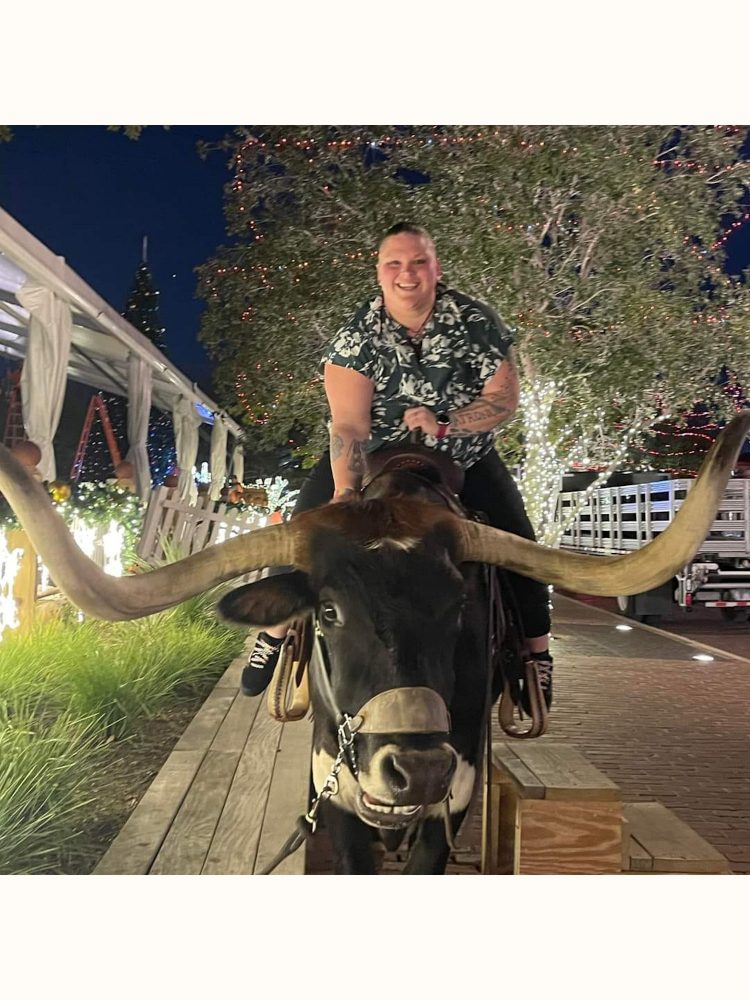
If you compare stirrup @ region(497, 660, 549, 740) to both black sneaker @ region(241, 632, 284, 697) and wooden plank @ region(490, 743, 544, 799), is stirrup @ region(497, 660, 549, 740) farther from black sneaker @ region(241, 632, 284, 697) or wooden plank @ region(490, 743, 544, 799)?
black sneaker @ region(241, 632, 284, 697)

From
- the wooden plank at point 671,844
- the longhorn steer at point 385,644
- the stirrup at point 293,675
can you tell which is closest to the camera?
the longhorn steer at point 385,644

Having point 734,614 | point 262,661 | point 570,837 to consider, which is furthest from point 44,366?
point 734,614

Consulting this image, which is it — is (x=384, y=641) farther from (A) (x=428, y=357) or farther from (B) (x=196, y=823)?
(B) (x=196, y=823)

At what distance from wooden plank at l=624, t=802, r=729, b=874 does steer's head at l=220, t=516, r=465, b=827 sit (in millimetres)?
1229

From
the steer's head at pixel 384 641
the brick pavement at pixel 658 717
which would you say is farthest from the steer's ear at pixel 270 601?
the brick pavement at pixel 658 717

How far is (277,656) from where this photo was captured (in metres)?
2.38

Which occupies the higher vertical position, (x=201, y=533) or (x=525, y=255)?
(x=525, y=255)

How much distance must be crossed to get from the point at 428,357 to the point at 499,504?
1.70 feet

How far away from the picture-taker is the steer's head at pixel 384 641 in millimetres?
1674

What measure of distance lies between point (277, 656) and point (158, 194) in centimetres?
182

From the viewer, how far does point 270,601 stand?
72.2 inches

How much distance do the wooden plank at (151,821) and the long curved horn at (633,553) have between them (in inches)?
55.7

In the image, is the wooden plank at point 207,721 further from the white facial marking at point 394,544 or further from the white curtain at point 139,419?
the white facial marking at point 394,544
